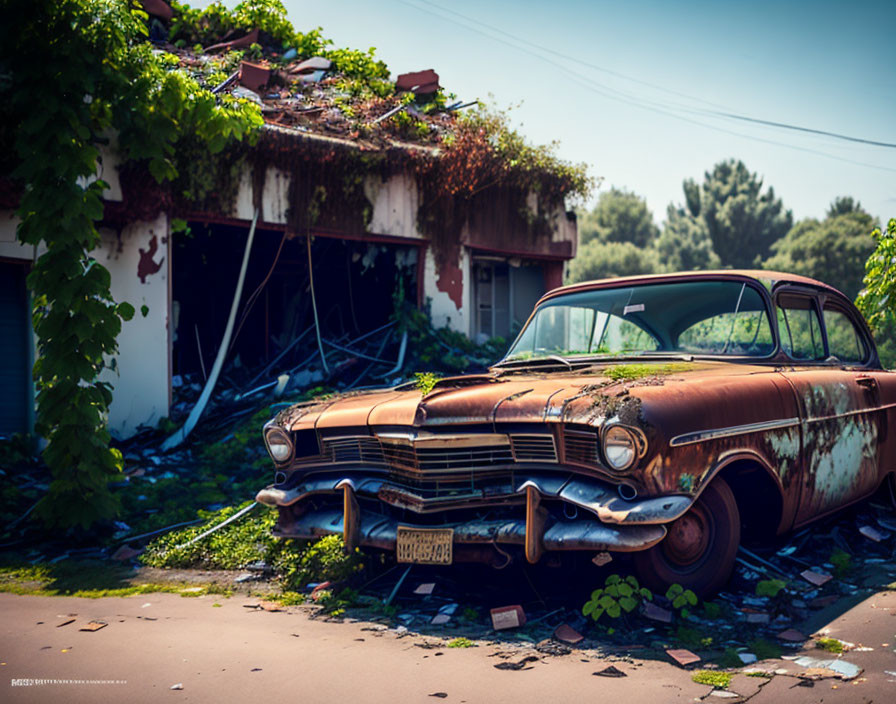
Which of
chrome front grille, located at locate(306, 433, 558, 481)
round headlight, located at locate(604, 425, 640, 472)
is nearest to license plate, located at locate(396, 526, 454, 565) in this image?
chrome front grille, located at locate(306, 433, 558, 481)

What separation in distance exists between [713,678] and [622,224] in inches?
2318

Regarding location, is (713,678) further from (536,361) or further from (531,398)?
(536,361)

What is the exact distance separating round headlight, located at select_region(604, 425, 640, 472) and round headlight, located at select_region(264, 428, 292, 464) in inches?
82.4

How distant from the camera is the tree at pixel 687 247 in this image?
50531 mm

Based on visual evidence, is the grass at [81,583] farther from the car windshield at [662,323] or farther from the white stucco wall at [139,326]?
the white stucco wall at [139,326]

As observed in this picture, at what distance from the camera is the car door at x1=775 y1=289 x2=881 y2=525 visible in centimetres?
469

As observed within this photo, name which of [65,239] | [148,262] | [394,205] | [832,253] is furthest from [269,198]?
[832,253]

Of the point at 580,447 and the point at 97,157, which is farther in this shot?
the point at 97,157

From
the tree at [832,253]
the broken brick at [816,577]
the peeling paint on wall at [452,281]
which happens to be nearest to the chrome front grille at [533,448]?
the broken brick at [816,577]

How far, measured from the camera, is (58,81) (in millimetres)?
6527

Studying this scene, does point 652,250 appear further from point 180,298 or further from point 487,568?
point 487,568

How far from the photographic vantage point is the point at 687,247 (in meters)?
51.7

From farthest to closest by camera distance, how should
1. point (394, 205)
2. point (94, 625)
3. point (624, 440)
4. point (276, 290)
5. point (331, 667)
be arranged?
point (276, 290), point (394, 205), point (94, 625), point (624, 440), point (331, 667)

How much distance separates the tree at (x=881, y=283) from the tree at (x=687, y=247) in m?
38.9
